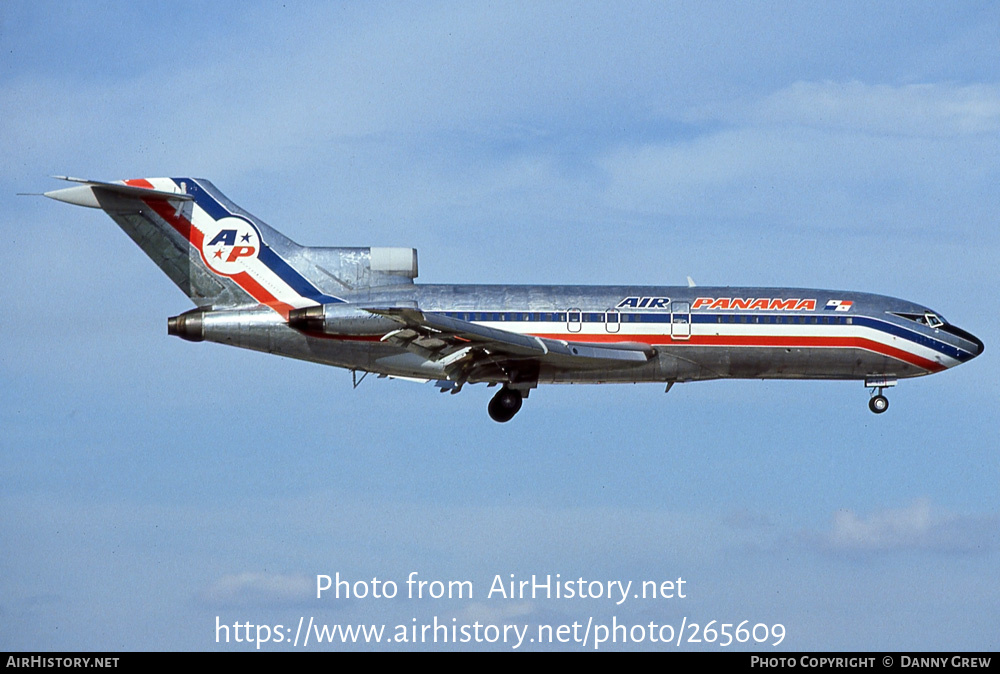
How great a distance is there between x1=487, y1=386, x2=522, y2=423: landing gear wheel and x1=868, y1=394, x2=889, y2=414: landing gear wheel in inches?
473

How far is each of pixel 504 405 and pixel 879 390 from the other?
12682 millimetres

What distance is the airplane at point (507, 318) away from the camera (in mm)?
45406

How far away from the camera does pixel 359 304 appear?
4600cm

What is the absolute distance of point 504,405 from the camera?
151 feet

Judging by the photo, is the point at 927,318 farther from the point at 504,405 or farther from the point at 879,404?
the point at 504,405

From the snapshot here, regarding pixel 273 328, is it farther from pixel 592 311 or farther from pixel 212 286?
pixel 592 311

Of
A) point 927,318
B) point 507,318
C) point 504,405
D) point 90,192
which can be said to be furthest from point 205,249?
point 927,318

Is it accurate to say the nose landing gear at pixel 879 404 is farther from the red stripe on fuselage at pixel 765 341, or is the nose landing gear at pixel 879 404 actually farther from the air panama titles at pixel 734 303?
the air panama titles at pixel 734 303

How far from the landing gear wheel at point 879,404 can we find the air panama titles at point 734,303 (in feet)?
12.7

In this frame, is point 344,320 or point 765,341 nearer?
point 344,320

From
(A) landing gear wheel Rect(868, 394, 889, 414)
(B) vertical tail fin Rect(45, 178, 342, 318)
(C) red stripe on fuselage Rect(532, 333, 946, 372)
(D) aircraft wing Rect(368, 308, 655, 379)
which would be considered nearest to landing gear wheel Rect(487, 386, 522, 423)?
(D) aircraft wing Rect(368, 308, 655, 379)

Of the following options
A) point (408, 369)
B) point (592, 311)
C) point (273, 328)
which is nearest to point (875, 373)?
point (592, 311)

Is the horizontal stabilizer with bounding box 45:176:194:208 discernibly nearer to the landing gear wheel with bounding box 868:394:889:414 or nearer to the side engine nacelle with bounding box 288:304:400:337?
the side engine nacelle with bounding box 288:304:400:337
